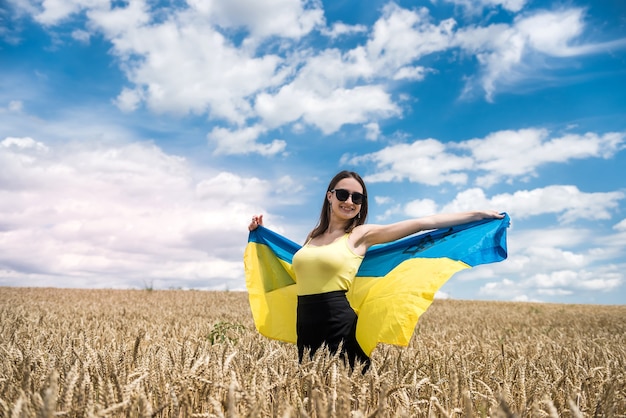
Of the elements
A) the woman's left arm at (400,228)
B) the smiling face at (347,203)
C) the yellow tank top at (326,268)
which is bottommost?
the yellow tank top at (326,268)

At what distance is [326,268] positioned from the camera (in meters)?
3.91

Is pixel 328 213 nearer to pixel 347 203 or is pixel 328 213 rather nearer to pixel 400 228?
pixel 347 203

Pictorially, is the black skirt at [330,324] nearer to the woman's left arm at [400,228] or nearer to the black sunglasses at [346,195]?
the woman's left arm at [400,228]

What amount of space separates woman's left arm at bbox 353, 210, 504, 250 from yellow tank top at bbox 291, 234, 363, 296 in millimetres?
250

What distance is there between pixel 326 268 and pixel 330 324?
43 centimetres

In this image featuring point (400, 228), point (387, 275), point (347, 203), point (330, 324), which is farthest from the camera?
point (387, 275)

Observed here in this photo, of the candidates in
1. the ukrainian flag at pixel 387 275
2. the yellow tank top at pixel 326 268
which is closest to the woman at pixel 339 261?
the yellow tank top at pixel 326 268

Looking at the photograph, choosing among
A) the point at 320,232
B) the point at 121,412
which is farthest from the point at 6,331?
the point at 121,412

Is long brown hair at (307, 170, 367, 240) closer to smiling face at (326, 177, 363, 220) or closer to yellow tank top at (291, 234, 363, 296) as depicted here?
smiling face at (326, 177, 363, 220)

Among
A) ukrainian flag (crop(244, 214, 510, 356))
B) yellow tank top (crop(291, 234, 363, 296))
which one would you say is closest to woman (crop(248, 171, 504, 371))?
yellow tank top (crop(291, 234, 363, 296))

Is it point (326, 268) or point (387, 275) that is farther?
point (387, 275)

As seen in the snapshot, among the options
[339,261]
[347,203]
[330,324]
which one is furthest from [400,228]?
[330,324]

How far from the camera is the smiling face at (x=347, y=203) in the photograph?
Result: 4328 millimetres

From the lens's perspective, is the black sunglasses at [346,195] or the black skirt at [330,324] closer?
the black skirt at [330,324]
